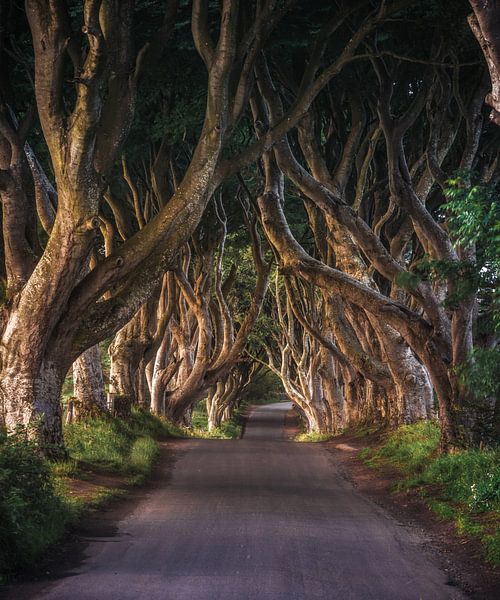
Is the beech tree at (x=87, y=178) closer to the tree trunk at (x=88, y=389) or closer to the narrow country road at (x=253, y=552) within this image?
the narrow country road at (x=253, y=552)

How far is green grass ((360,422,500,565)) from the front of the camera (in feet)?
31.6

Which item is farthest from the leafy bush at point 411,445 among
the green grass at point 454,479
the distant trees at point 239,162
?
the distant trees at point 239,162

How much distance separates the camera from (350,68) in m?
16.6

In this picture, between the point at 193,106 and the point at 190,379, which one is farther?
the point at 190,379

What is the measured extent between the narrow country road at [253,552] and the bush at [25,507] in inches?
19.2

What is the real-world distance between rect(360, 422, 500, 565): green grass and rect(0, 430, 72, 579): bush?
4.66m

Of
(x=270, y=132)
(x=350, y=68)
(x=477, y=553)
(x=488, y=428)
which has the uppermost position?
(x=350, y=68)

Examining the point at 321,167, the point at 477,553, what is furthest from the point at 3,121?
the point at 477,553

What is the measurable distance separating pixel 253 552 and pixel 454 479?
524cm

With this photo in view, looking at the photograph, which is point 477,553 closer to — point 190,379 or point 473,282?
point 473,282

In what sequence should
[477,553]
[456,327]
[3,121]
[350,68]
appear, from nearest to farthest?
1. [477,553]
2. [3,121]
3. [456,327]
4. [350,68]

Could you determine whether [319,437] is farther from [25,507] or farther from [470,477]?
[25,507]

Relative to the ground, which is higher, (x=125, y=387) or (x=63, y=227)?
(x=63, y=227)

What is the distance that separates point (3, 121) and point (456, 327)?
334 inches
